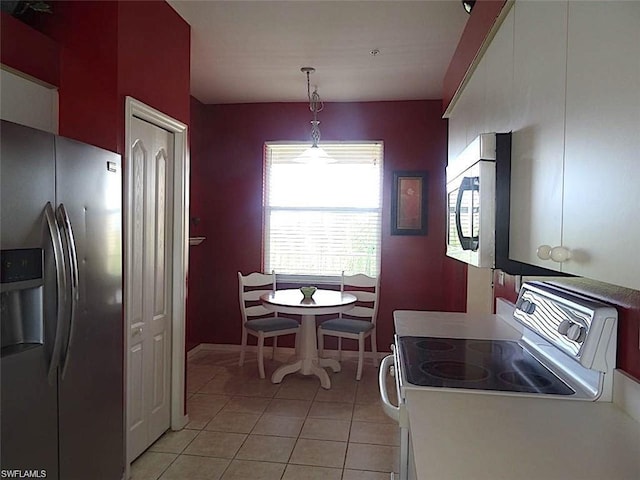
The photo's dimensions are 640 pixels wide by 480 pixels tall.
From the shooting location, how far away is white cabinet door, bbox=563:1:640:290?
775 millimetres

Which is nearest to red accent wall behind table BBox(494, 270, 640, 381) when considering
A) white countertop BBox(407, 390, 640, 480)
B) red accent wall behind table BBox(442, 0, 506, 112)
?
white countertop BBox(407, 390, 640, 480)

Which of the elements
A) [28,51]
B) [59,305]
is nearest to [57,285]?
[59,305]

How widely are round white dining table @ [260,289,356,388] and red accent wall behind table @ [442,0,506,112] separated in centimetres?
196

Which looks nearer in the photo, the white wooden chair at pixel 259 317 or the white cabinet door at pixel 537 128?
the white cabinet door at pixel 537 128

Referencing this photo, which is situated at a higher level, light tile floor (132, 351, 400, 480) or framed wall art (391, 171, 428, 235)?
framed wall art (391, 171, 428, 235)

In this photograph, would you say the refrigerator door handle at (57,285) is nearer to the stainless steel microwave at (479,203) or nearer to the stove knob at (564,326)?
the stainless steel microwave at (479,203)

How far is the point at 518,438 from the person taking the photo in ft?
3.56

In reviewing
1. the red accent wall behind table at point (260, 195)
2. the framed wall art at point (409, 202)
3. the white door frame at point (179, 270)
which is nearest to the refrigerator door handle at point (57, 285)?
the white door frame at point (179, 270)

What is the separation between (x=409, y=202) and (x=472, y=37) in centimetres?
232

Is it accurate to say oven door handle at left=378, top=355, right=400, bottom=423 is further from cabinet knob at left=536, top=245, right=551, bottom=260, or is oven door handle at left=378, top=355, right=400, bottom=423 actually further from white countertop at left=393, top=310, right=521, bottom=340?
cabinet knob at left=536, top=245, right=551, bottom=260

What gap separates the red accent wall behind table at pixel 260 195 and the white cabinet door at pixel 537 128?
10.5 feet

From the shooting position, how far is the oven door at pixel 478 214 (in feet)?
4.82

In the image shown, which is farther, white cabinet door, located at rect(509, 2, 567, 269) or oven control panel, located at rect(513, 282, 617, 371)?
oven control panel, located at rect(513, 282, 617, 371)

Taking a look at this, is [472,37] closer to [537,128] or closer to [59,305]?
[537,128]
